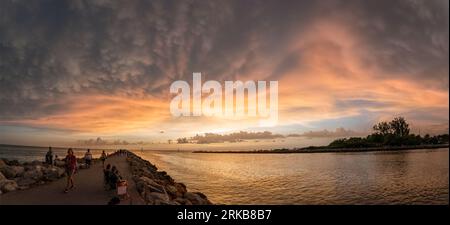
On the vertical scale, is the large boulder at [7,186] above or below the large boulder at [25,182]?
above

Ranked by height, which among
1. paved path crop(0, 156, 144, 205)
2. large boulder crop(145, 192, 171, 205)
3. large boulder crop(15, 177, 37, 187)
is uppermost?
large boulder crop(15, 177, 37, 187)

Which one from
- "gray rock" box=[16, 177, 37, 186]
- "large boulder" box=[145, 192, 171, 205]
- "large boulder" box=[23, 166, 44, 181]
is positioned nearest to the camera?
"large boulder" box=[145, 192, 171, 205]

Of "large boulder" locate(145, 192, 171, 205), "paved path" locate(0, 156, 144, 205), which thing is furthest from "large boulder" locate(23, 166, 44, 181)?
"large boulder" locate(145, 192, 171, 205)

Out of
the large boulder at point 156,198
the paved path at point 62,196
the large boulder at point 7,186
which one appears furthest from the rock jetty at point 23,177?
the large boulder at point 156,198

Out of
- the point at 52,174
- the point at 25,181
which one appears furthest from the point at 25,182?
the point at 52,174

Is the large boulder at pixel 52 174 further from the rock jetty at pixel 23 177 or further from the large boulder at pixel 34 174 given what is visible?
the large boulder at pixel 34 174

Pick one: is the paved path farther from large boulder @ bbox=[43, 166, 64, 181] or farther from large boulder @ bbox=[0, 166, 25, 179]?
large boulder @ bbox=[0, 166, 25, 179]

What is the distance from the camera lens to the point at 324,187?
26312 mm

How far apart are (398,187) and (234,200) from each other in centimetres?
1354

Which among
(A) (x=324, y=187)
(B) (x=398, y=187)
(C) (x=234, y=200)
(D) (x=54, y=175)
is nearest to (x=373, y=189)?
(B) (x=398, y=187)

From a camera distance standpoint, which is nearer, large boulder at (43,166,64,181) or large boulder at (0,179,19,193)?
large boulder at (0,179,19,193)

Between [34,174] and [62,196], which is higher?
[34,174]

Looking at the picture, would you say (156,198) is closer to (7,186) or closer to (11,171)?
(7,186)
